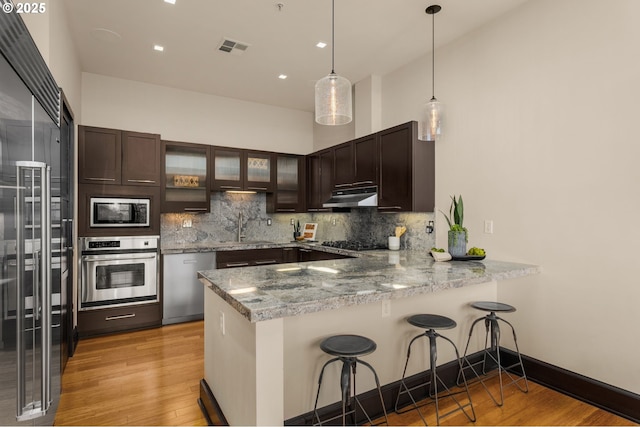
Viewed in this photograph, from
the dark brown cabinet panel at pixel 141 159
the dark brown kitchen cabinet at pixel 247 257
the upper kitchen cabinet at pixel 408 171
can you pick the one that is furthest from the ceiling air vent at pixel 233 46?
the dark brown kitchen cabinet at pixel 247 257

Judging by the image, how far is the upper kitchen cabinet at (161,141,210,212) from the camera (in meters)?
4.45

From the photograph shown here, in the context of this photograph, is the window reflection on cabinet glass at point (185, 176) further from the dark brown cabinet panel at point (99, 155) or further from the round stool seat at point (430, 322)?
the round stool seat at point (430, 322)

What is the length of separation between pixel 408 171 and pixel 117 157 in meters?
3.28

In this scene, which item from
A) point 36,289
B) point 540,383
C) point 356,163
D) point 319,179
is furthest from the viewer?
point 319,179

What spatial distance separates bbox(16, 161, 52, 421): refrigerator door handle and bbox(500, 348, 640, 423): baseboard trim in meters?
3.24

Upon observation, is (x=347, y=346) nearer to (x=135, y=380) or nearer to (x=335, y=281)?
(x=335, y=281)

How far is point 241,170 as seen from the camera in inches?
194

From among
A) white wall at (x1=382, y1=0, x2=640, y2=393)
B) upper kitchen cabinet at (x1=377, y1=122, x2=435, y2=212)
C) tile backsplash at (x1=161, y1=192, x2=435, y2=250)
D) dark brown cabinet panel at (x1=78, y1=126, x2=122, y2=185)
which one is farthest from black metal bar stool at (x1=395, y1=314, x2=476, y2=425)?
dark brown cabinet panel at (x1=78, y1=126, x2=122, y2=185)

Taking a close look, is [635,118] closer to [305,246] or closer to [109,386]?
[305,246]

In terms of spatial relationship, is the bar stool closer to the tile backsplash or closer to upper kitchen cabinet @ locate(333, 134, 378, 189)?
the tile backsplash

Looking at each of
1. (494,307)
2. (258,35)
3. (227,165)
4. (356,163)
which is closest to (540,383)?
(494,307)

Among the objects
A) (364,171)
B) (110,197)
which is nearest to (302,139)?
(364,171)

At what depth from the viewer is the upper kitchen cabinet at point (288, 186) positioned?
5.23 m

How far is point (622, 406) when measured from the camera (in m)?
2.27
